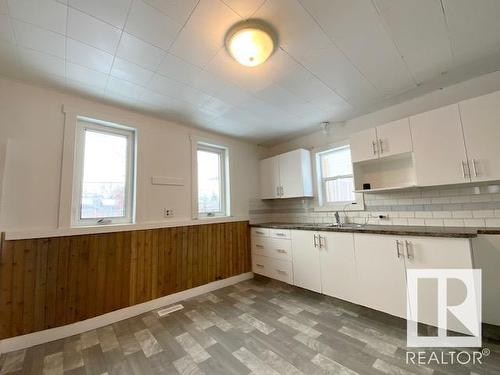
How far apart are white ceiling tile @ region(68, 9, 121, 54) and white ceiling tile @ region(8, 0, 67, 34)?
5cm

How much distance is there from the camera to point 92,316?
2.23 metres

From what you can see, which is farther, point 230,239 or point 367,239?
point 230,239

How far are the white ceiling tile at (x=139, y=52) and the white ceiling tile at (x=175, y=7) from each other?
0.36m

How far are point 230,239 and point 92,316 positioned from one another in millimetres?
1917

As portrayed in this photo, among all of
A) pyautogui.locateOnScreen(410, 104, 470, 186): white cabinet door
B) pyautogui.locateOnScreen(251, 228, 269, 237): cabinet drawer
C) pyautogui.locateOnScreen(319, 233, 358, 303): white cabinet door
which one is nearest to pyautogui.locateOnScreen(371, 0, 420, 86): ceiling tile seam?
pyautogui.locateOnScreen(410, 104, 470, 186): white cabinet door

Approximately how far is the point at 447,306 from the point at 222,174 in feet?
10.5

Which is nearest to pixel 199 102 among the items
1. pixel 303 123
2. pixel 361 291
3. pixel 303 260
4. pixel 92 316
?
pixel 303 123

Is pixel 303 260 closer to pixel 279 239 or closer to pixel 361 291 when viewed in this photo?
pixel 279 239

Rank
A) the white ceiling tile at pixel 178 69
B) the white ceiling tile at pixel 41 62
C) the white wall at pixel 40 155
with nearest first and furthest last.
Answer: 1. the white ceiling tile at pixel 41 62
2. the white ceiling tile at pixel 178 69
3. the white wall at pixel 40 155

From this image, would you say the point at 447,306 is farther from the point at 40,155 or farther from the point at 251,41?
the point at 40,155

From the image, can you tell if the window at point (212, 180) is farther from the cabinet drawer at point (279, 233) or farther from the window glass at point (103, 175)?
the window glass at point (103, 175)

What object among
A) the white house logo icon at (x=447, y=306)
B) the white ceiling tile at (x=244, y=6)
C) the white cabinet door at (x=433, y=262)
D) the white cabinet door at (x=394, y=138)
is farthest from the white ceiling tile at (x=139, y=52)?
the white house logo icon at (x=447, y=306)

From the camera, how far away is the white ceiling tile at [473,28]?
1.42m

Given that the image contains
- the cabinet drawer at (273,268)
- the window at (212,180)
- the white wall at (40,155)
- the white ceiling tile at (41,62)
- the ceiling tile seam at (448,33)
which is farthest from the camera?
the window at (212,180)
